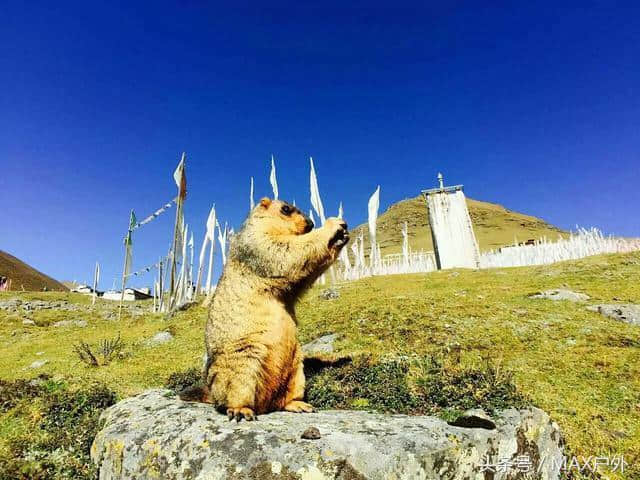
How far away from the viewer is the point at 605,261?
20.8m

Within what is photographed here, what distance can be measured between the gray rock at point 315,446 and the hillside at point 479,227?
6095 centimetres

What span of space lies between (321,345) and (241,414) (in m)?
6.55

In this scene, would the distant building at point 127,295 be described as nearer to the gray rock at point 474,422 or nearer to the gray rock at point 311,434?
the gray rock at point 311,434

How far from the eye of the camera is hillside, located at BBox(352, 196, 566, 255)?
69562 mm

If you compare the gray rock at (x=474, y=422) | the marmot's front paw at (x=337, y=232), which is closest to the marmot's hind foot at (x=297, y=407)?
the gray rock at (x=474, y=422)

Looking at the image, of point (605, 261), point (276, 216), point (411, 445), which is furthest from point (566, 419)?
point (605, 261)

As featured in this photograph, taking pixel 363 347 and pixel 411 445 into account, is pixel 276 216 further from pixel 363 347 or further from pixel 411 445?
pixel 363 347

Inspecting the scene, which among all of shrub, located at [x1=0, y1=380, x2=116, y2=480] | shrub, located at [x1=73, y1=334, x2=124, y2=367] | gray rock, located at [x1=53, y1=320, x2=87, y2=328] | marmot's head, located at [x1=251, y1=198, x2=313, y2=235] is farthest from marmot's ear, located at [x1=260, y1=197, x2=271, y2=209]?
gray rock, located at [x1=53, y1=320, x2=87, y2=328]

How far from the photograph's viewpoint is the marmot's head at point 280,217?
5.48 meters

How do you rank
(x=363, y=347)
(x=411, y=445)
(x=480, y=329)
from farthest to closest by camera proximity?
1. (x=480, y=329)
2. (x=363, y=347)
3. (x=411, y=445)

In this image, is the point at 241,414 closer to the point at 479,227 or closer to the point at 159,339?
the point at 159,339

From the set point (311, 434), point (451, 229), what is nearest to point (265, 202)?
point (311, 434)

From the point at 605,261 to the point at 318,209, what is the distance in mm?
16421

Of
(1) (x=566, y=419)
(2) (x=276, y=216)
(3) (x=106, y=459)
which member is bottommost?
(1) (x=566, y=419)
